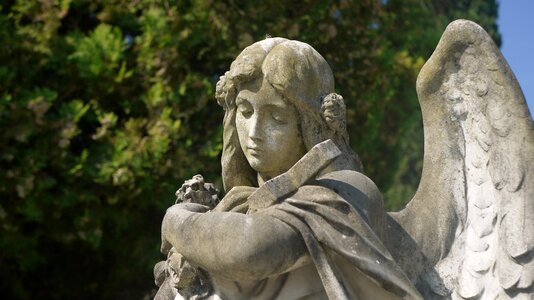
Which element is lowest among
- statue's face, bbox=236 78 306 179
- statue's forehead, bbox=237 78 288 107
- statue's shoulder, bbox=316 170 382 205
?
statue's shoulder, bbox=316 170 382 205

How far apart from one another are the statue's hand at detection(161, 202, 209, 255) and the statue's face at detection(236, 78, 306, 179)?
311 mm

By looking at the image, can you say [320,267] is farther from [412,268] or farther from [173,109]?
[173,109]

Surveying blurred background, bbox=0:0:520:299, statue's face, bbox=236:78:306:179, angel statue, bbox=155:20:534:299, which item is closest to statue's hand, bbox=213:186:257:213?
angel statue, bbox=155:20:534:299

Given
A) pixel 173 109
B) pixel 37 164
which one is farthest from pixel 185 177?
pixel 37 164

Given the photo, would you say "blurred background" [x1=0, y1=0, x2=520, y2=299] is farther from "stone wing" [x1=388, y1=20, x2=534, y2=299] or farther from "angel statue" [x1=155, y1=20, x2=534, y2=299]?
"stone wing" [x1=388, y1=20, x2=534, y2=299]

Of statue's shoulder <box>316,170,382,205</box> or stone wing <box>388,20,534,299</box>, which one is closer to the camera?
statue's shoulder <box>316,170,382,205</box>

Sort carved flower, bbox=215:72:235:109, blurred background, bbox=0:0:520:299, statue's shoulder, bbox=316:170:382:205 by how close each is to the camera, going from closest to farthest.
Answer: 1. statue's shoulder, bbox=316:170:382:205
2. carved flower, bbox=215:72:235:109
3. blurred background, bbox=0:0:520:299

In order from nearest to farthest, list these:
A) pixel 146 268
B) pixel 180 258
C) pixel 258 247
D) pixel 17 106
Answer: pixel 258 247
pixel 180 258
pixel 17 106
pixel 146 268

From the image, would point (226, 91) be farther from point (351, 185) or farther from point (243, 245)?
point (243, 245)

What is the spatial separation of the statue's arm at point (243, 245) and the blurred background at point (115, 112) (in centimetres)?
568

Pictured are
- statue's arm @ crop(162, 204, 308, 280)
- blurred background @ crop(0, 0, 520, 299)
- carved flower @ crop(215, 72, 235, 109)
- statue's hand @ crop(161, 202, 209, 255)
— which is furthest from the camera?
blurred background @ crop(0, 0, 520, 299)

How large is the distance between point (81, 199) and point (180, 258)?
5.66m

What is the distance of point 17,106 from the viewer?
9.51m

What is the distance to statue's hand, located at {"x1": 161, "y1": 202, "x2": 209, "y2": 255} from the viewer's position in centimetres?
420
